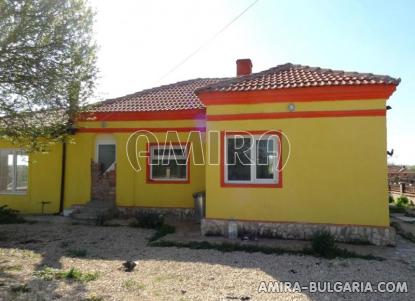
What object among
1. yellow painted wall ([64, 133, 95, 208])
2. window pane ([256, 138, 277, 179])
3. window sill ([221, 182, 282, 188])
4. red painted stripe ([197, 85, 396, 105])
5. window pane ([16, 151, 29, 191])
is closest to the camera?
red painted stripe ([197, 85, 396, 105])

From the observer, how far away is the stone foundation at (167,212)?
12.4m

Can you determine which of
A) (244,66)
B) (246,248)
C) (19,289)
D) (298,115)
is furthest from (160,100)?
(19,289)

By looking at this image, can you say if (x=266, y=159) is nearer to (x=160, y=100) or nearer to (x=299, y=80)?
(x=299, y=80)

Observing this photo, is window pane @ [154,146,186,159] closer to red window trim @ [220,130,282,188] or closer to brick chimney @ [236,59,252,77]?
red window trim @ [220,130,282,188]

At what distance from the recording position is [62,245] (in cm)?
874

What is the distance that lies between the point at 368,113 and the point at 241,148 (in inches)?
137

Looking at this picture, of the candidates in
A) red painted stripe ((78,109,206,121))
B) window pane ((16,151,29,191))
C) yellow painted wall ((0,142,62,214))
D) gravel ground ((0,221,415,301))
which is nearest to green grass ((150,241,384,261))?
gravel ground ((0,221,415,301))

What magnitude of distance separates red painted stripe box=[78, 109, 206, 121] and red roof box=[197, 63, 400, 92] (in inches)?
106

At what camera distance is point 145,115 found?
1295 centimetres

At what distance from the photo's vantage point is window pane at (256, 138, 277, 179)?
9.61m

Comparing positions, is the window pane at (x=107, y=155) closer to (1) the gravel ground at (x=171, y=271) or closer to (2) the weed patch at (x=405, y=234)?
(1) the gravel ground at (x=171, y=271)

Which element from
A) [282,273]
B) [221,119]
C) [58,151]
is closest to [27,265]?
[282,273]

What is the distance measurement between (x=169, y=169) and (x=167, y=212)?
1.60 m

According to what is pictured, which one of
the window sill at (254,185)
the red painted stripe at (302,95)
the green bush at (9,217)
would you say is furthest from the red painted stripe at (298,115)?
the green bush at (9,217)
